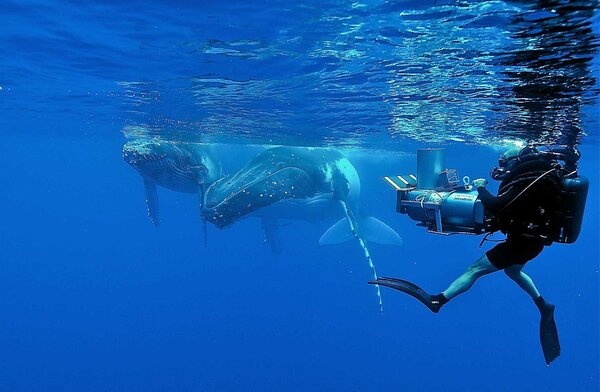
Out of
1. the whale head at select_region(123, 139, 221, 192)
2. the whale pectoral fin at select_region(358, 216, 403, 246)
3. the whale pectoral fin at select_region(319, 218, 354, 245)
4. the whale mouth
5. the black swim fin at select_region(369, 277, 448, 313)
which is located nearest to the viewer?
the black swim fin at select_region(369, 277, 448, 313)

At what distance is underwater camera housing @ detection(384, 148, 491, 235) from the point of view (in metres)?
6.55

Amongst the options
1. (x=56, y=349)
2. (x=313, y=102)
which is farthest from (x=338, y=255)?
(x=313, y=102)

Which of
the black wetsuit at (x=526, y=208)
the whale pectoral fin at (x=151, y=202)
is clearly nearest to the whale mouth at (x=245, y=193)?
the whale pectoral fin at (x=151, y=202)

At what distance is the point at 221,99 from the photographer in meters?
14.7

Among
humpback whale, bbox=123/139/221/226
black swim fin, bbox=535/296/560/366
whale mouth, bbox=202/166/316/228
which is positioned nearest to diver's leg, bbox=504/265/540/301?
black swim fin, bbox=535/296/560/366

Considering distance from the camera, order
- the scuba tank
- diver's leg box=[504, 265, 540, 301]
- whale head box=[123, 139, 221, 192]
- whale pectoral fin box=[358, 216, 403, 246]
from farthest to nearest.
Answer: whale pectoral fin box=[358, 216, 403, 246], whale head box=[123, 139, 221, 192], diver's leg box=[504, 265, 540, 301], the scuba tank

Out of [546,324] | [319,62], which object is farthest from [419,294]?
[319,62]

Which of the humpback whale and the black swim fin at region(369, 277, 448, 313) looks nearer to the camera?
the black swim fin at region(369, 277, 448, 313)

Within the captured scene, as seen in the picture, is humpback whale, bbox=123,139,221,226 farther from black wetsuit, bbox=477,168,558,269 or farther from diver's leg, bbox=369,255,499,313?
black wetsuit, bbox=477,168,558,269

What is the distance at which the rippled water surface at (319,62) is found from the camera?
24.5 feet

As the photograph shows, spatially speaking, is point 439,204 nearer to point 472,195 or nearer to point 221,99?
point 472,195

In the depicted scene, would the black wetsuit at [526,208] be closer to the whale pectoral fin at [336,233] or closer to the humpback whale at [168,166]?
the humpback whale at [168,166]

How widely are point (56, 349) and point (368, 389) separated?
35.6 m

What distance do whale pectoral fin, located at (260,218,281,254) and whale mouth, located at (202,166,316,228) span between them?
19.9 ft
